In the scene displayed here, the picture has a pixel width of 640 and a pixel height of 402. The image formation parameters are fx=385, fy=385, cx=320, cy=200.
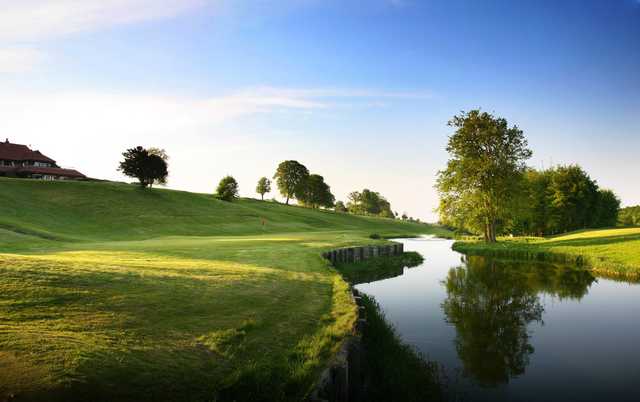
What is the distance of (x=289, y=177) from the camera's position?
12794 centimetres

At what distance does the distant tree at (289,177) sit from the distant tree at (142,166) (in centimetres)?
4830

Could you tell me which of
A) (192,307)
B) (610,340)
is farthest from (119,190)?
(610,340)

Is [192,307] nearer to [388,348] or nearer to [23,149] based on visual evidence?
[388,348]

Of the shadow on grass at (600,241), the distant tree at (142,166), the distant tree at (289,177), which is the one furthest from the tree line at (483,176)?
the distant tree at (289,177)

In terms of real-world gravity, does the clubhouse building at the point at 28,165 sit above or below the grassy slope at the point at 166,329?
above

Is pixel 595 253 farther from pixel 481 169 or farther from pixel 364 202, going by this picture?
pixel 364 202

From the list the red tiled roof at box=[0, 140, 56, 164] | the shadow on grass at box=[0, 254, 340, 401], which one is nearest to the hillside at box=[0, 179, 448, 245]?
the red tiled roof at box=[0, 140, 56, 164]

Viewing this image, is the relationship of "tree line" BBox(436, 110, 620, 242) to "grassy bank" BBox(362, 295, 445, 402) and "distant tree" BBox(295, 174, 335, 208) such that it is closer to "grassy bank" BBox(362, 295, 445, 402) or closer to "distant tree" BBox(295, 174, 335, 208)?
"grassy bank" BBox(362, 295, 445, 402)

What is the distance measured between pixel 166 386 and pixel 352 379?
429cm

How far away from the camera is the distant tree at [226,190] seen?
104 m

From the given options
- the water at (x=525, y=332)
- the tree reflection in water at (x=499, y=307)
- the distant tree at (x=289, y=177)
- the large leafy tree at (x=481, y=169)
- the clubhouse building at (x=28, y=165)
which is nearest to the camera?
the water at (x=525, y=332)

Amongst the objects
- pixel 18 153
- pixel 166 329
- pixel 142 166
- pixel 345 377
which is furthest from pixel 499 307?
pixel 18 153

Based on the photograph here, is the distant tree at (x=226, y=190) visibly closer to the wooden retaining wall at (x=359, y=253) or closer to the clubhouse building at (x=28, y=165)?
the clubhouse building at (x=28, y=165)

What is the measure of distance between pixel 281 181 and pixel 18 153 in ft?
228
